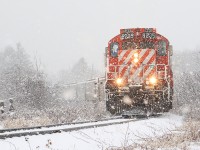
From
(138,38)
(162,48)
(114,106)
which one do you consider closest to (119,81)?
(114,106)

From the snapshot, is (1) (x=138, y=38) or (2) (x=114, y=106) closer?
(2) (x=114, y=106)

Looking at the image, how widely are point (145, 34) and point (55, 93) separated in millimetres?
9437

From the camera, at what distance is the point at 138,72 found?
44.3ft

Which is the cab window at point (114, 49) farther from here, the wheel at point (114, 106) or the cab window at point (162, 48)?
the wheel at point (114, 106)

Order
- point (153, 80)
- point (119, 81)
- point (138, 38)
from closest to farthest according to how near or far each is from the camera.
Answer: point (153, 80), point (119, 81), point (138, 38)

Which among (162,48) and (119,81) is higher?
(162,48)

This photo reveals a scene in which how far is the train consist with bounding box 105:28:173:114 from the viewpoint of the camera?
42.4 feet

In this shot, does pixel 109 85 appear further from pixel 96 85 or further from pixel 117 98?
pixel 96 85

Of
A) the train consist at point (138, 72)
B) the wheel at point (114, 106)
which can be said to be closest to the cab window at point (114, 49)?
the train consist at point (138, 72)

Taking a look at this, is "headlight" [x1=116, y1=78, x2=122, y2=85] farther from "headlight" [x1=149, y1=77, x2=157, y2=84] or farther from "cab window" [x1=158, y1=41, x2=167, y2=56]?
"cab window" [x1=158, y1=41, x2=167, y2=56]

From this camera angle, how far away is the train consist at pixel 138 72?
1293cm

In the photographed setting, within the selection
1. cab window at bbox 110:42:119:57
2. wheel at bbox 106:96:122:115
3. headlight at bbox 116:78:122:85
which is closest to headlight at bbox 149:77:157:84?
headlight at bbox 116:78:122:85

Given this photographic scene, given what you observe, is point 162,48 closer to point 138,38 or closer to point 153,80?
point 138,38

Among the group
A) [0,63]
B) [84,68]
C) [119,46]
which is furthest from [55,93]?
[84,68]
